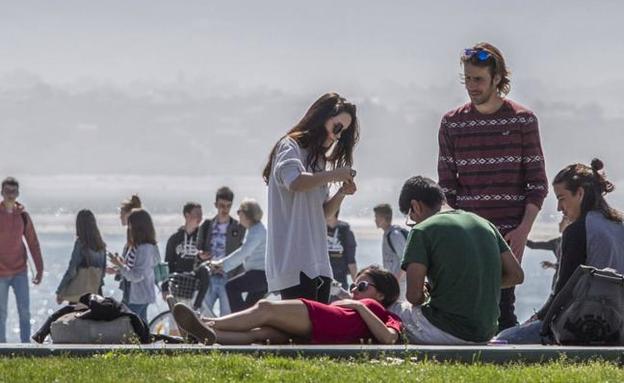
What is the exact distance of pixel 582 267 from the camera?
11.4 metres

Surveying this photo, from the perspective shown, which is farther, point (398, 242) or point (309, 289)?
point (398, 242)

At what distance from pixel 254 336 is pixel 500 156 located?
7.57 ft

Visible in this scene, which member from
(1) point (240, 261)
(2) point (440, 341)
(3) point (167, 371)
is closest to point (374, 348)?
(2) point (440, 341)

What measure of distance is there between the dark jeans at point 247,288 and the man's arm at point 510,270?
25.6 ft

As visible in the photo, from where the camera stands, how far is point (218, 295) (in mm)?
19750

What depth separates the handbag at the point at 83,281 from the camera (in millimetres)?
19234

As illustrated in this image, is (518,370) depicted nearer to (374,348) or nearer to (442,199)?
(374,348)

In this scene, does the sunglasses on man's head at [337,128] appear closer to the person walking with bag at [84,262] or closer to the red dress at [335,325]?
the red dress at [335,325]

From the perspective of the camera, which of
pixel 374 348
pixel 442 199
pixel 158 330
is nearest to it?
pixel 374 348

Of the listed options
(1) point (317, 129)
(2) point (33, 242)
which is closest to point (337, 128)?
(1) point (317, 129)

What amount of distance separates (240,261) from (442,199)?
7.59m

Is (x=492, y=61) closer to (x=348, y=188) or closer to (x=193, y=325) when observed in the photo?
(x=348, y=188)

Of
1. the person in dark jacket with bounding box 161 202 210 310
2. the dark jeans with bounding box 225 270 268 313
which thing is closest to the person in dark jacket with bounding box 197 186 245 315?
the person in dark jacket with bounding box 161 202 210 310

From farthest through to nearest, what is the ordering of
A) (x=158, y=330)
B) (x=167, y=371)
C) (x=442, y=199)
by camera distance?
1. (x=158, y=330)
2. (x=442, y=199)
3. (x=167, y=371)
